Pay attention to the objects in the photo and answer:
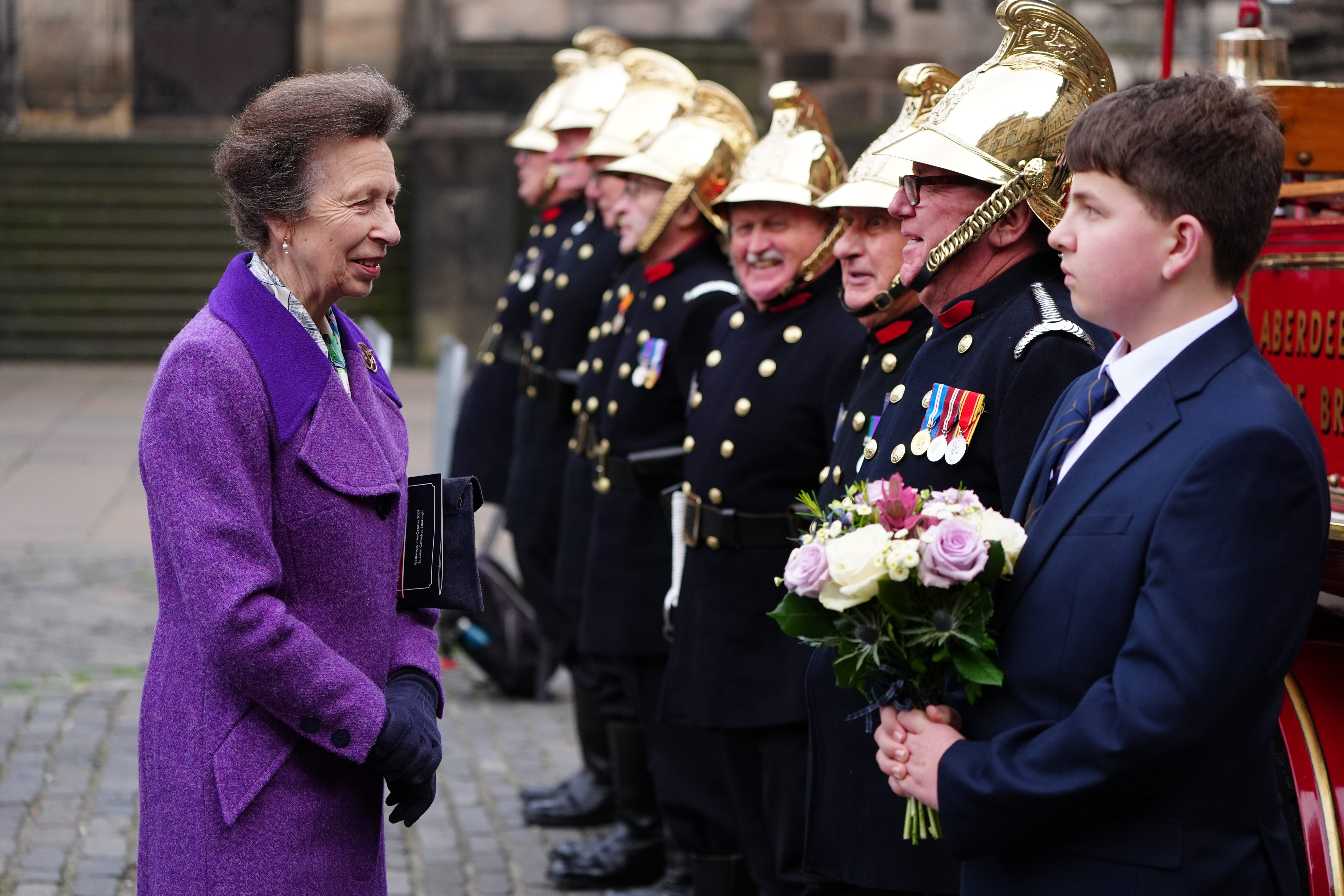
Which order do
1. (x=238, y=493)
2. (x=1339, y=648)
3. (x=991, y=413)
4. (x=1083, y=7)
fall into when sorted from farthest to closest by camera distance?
(x=1083, y=7)
(x=1339, y=648)
(x=991, y=413)
(x=238, y=493)

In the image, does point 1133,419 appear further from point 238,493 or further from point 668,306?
point 668,306

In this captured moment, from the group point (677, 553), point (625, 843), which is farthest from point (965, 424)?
point (625, 843)

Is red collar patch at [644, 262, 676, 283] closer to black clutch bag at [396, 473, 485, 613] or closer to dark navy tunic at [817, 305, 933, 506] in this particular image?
dark navy tunic at [817, 305, 933, 506]

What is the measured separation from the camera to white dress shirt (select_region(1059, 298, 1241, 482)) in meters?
2.12

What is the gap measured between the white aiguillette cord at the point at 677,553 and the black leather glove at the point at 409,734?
4.93 ft

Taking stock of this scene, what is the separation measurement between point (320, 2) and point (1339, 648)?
1869 centimetres

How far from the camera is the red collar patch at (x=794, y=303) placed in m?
4.02

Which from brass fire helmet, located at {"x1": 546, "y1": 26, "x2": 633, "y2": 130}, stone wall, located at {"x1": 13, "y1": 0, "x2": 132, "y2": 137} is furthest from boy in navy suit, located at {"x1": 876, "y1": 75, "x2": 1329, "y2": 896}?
stone wall, located at {"x1": 13, "y1": 0, "x2": 132, "y2": 137}

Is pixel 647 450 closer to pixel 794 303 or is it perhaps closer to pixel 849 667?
pixel 794 303

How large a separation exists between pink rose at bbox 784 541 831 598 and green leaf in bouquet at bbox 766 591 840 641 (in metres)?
0.02

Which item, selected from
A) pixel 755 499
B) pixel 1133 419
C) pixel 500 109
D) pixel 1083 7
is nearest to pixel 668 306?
pixel 755 499

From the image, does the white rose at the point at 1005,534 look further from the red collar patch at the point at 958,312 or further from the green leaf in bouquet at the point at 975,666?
the red collar patch at the point at 958,312

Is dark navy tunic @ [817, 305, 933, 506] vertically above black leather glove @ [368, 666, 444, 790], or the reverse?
dark navy tunic @ [817, 305, 933, 506]

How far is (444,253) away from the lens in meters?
16.4
